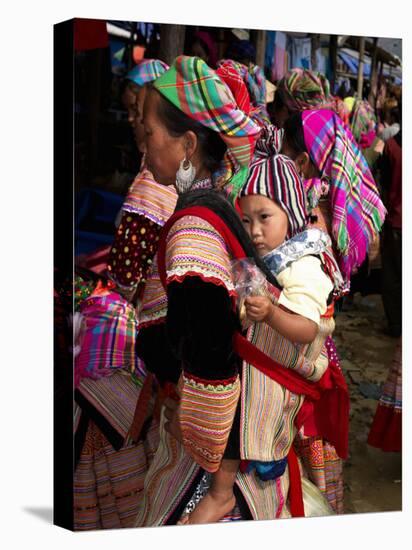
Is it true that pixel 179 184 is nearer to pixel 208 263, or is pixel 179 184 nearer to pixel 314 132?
pixel 208 263

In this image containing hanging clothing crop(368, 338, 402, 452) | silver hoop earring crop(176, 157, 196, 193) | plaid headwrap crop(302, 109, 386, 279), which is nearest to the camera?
silver hoop earring crop(176, 157, 196, 193)

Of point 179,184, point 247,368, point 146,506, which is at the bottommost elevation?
point 146,506

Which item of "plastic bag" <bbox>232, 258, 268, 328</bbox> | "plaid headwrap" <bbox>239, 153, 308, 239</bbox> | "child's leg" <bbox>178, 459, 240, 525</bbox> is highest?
"plaid headwrap" <bbox>239, 153, 308, 239</bbox>

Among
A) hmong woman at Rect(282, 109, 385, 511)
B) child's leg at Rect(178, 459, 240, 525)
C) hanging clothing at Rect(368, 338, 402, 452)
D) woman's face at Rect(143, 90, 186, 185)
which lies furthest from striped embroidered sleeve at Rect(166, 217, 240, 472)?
hanging clothing at Rect(368, 338, 402, 452)

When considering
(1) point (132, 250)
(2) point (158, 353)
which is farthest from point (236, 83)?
(2) point (158, 353)

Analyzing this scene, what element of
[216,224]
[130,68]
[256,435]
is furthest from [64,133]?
[256,435]

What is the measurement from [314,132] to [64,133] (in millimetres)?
1170

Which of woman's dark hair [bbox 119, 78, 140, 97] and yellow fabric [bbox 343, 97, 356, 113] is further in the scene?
yellow fabric [bbox 343, 97, 356, 113]

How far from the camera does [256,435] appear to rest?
17.7ft

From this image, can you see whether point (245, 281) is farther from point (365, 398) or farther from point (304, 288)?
point (365, 398)

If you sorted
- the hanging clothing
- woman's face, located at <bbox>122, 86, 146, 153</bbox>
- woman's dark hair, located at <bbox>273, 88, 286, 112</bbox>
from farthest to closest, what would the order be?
the hanging clothing < woman's dark hair, located at <bbox>273, 88, 286, 112</bbox> < woman's face, located at <bbox>122, 86, 146, 153</bbox>

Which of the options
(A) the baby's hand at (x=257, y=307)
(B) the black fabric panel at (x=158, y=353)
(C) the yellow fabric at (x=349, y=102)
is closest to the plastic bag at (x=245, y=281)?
(A) the baby's hand at (x=257, y=307)

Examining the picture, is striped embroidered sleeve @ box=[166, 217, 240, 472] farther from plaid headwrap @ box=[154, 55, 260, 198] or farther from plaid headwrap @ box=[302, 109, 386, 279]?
plaid headwrap @ box=[302, 109, 386, 279]

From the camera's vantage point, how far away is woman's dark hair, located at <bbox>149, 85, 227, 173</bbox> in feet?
17.2
